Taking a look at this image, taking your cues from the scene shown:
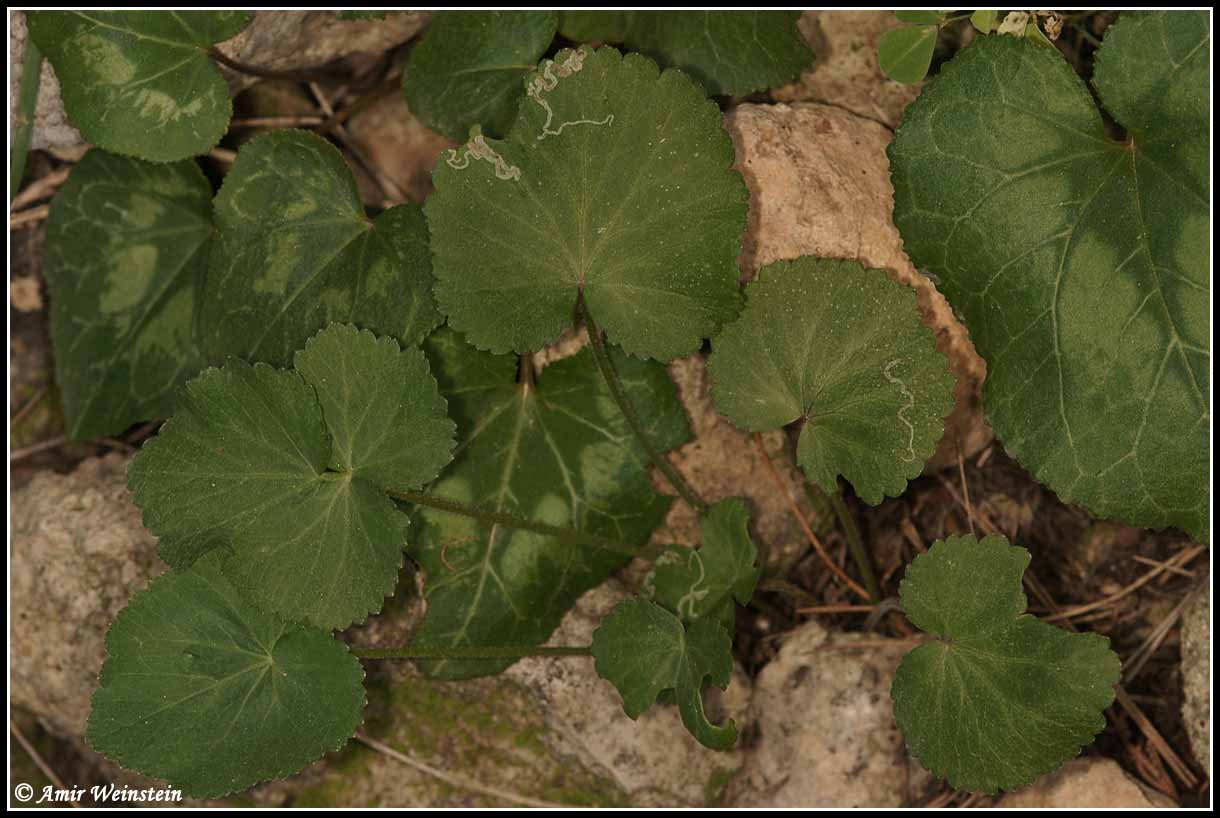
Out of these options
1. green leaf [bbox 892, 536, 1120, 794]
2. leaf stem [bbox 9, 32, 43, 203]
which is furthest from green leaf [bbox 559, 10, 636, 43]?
green leaf [bbox 892, 536, 1120, 794]

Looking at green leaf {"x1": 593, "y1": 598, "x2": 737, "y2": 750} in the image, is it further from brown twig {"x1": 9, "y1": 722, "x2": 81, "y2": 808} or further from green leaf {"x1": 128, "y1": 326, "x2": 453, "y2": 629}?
brown twig {"x1": 9, "y1": 722, "x2": 81, "y2": 808}

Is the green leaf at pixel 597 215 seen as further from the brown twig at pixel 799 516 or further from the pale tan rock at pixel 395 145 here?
the pale tan rock at pixel 395 145

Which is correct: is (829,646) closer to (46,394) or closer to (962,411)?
(962,411)

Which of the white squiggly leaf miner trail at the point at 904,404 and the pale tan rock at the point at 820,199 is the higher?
the pale tan rock at the point at 820,199

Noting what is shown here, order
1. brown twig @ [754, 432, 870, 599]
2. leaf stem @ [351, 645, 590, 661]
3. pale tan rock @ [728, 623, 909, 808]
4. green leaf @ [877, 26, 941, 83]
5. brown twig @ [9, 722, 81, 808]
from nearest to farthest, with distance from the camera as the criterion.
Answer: leaf stem @ [351, 645, 590, 661], green leaf @ [877, 26, 941, 83], pale tan rock @ [728, 623, 909, 808], brown twig @ [754, 432, 870, 599], brown twig @ [9, 722, 81, 808]

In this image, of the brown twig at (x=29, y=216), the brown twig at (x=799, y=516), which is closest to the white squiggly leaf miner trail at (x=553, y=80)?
the brown twig at (x=799, y=516)

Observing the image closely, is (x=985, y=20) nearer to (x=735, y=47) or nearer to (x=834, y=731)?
(x=735, y=47)
